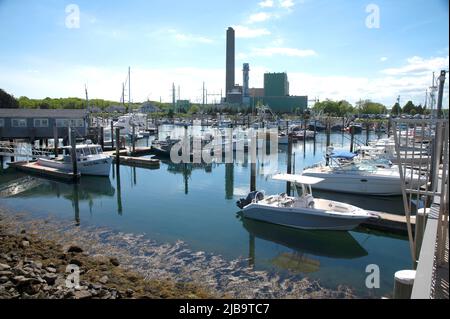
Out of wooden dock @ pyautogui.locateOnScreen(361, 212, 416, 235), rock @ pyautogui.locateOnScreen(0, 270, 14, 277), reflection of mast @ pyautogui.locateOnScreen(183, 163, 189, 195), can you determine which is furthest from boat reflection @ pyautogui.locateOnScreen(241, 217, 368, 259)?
reflection of mast @ pyautogui.locateOnScreen(183, 163, 189, 195)

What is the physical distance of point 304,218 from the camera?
1730 cm

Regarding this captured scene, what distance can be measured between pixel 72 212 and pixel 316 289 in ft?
50.0

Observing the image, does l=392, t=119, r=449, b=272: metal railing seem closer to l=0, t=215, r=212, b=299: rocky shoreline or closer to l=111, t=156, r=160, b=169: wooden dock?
l=0, t=215, r=212, b=299: rocky shoreline

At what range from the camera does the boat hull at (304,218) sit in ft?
54.7

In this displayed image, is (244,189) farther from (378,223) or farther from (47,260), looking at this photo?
(47,260)

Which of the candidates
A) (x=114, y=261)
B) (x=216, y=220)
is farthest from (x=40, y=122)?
(x=114, y=261)

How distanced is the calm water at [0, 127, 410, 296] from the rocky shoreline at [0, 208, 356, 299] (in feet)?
2.62

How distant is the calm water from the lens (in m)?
14.5

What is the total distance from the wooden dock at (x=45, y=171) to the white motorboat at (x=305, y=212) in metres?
17.5

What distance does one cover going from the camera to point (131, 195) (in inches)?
1020

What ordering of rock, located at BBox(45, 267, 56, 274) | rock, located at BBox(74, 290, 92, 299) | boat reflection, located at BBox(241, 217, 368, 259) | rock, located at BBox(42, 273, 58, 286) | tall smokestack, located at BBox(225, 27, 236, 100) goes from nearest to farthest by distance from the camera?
rock, located at BBox(74, 290, 92, 299) → rock, located at BBox(42, 273, 58, 286) → rock, located at BBox(45, 267, 56, 274) → boat reflection, located at BBox(241, 217, 368, 259) → tall smokestack, located at BBox(225, 27, 236, 100)

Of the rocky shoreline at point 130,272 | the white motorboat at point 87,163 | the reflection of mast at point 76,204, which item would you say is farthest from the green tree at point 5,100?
the rocky shoreline at point 130,272

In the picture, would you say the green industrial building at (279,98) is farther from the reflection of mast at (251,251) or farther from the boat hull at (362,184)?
the reflection of mast at (251,251)
